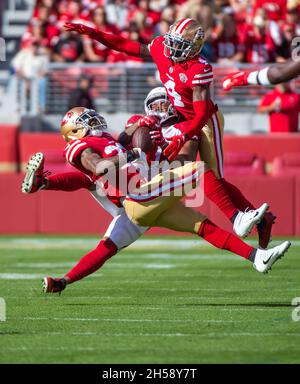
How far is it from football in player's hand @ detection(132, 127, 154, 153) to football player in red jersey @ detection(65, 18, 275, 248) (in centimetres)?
27

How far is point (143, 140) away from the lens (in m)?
8.81

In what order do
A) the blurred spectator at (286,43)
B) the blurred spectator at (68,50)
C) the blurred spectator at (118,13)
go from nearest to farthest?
the blurred spectator at (286,43)
the blurred spectator at (68,50)
the blurred spectator at (118,13)

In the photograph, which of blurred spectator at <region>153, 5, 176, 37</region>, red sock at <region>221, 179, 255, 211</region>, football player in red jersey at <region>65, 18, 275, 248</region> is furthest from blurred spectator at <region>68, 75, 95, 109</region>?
red sock at <region>221, 179, 255, 211</region>

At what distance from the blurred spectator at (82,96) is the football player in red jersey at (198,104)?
6787mm

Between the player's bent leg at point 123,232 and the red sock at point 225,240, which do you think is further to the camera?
the player's bent leg at point 123,232

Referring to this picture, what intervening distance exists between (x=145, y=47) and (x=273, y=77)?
2677 millimetres

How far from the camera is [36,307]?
8484 millimetres

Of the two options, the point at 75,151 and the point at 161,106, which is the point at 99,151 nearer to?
the point at 75,151

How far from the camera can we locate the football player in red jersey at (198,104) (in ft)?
29.6

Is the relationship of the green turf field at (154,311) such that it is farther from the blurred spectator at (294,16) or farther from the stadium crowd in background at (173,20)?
the blurred spectator at (294,16)

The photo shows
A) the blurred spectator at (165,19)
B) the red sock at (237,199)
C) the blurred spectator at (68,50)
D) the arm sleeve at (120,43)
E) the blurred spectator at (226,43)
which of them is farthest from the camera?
the blurred spectator at (68,50)

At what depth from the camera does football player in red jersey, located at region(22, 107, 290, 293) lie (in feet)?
27.2

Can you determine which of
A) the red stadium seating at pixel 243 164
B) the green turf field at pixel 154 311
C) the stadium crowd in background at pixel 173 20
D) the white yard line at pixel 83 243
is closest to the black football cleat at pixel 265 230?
the green turf field at pixel 154 311

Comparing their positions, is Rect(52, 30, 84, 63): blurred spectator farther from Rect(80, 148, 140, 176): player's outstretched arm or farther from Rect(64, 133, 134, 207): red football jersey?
Rect(80, 148, 140, 176): player's outstretched arm
